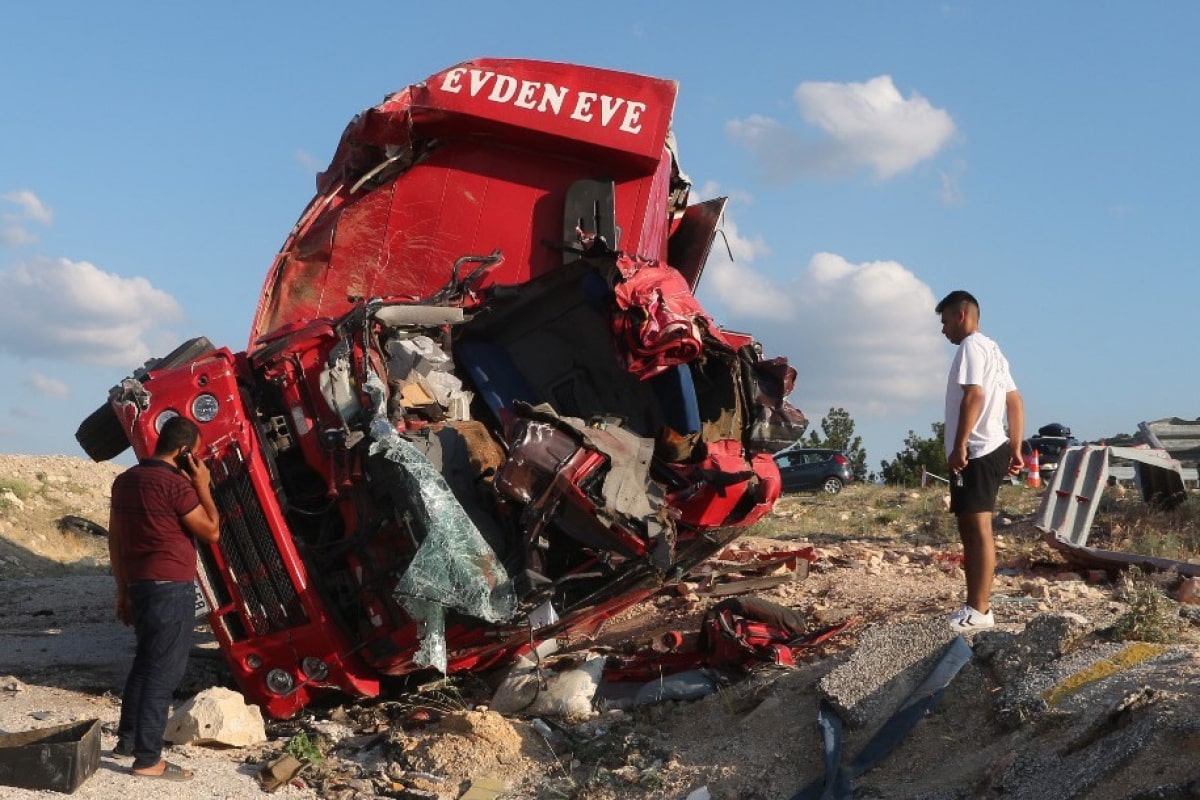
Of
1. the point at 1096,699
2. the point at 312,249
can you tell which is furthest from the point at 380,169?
the point at 1096,699

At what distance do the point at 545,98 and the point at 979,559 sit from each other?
3.70m

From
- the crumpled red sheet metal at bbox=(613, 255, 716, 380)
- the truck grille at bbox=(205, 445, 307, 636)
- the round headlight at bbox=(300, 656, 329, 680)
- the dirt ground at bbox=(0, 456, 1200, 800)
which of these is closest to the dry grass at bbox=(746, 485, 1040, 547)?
the dirt ground at bbox=(0, 456, 1200, 800)

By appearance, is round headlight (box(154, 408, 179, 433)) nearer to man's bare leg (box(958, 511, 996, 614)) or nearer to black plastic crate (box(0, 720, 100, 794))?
black plastic crate (box(0, 720, 100, 794))

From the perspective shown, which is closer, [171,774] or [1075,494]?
[171,774]

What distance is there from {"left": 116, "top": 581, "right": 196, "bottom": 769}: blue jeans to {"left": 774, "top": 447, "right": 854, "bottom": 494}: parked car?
62.3 feet

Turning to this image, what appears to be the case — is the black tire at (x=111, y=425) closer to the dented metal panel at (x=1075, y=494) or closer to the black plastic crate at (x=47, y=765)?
the black plastic crate at (x=47, y=765)

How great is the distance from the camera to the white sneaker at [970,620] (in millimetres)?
5727

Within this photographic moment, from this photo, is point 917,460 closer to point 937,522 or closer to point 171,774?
point 937,522

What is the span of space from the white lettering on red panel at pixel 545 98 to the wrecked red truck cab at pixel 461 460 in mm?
867

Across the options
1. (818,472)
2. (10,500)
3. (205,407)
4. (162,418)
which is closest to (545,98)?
(205,407)

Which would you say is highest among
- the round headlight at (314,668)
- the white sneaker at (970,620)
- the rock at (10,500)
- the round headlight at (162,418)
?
the rock at (10,500)

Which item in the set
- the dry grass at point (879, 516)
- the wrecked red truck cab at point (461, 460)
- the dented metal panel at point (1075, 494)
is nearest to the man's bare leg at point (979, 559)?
the wrecked red truck cab at point (461, 460)

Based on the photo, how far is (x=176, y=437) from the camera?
5453mm

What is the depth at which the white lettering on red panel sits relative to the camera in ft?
25.3
